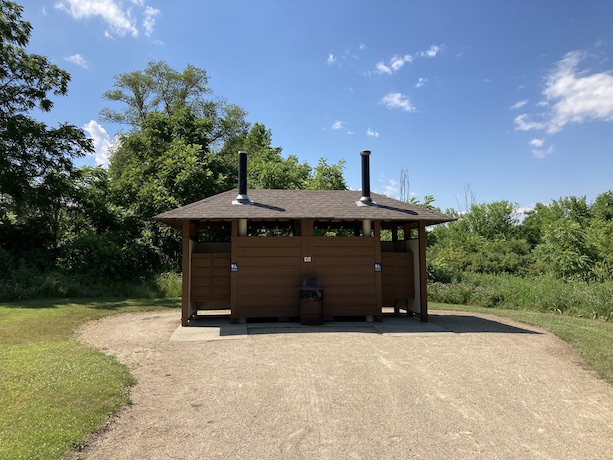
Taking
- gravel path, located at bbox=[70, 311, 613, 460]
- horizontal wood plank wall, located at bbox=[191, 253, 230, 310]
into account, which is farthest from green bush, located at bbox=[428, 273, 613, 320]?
horizontal wood plank wall, located at bbox=[191, 253, 230, 310]

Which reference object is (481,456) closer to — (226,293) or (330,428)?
(330,428)

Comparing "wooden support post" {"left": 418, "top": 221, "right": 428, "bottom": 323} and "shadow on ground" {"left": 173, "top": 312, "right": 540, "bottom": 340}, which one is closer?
"shadow on ground" {"left": 173, "top": 312, "right": 540, "bottom": 340}

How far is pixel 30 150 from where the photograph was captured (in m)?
20.9

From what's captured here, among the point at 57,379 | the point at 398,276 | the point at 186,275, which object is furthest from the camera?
the point at 398,276

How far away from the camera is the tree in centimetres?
2014

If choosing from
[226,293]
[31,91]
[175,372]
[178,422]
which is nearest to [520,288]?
[226,293]

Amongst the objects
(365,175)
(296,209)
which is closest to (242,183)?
(296,209)

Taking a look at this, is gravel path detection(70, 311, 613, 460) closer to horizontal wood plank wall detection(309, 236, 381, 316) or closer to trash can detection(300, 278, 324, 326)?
trash can detection(300, 278, 324, 326)

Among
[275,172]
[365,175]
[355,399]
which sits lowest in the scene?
[355,399]

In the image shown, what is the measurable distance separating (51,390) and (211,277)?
19.9 ft

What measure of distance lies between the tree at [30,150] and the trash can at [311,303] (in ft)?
52.2

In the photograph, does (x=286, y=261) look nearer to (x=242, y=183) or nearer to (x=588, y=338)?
(x=242, y=183)

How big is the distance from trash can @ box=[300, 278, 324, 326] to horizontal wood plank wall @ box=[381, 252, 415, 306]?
2.33 metres

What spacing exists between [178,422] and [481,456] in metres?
2.91
